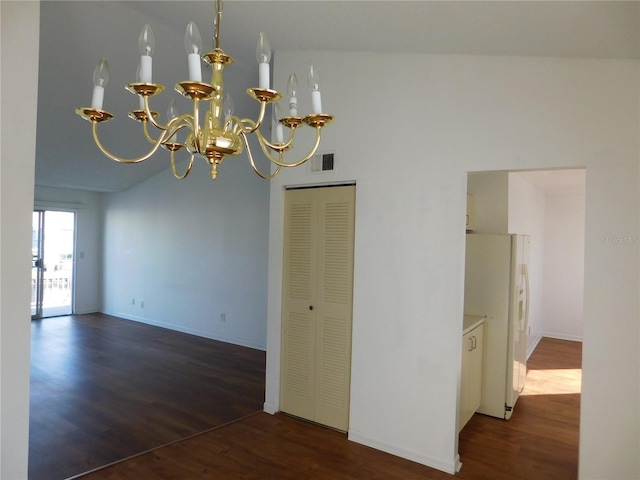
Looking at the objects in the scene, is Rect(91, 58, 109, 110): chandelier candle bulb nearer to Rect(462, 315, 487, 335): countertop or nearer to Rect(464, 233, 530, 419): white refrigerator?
Rect(462, 315, 487, 335): countertop

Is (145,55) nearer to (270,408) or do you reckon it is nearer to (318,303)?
(318,303)

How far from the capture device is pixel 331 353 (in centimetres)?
354

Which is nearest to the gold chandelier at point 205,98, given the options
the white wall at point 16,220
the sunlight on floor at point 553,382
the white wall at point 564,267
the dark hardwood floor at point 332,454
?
the white wall at point 16,220

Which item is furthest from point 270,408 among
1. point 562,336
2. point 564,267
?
point 564,267

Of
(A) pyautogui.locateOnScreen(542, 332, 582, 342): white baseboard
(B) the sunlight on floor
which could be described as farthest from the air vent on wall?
(A) pyautogui.locateOnScreen(542, 332, 582, 342): white baseboard

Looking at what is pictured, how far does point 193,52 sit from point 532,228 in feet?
19.2

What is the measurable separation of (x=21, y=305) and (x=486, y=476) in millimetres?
2994

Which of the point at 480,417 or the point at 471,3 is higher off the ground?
the point at 471,3

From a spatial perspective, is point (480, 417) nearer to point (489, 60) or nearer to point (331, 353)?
point (331, 353)

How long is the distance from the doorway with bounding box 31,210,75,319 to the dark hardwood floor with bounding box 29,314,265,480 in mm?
1278

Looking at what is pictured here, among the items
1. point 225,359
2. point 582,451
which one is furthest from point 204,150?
point 225,359

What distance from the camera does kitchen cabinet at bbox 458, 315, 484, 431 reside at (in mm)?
3309

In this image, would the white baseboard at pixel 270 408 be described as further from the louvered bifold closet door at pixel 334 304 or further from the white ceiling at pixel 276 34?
the white ceiling at pixel 276 34

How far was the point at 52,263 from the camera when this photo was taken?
8.06 meters
